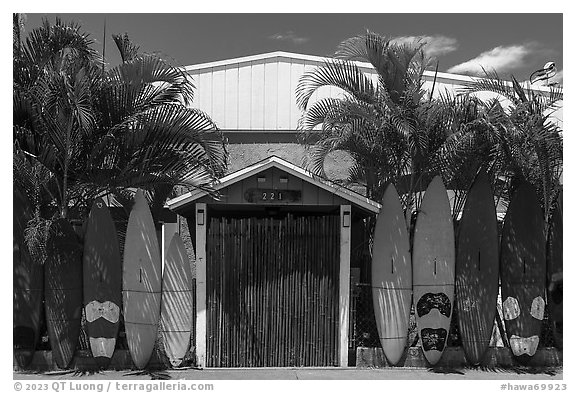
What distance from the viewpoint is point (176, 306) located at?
8.55m

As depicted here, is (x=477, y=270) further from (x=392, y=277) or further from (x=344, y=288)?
(x=344, y=288)

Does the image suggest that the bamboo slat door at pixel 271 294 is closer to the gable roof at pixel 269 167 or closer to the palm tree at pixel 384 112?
the gable roof at pixel 269 167

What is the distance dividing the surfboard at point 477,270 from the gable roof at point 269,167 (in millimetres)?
1602

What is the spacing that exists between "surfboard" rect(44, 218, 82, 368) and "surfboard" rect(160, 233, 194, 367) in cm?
113

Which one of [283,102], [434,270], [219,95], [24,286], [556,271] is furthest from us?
[219,95]

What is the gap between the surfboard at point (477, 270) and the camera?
28.4 ft

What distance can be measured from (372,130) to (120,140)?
337 centimetres

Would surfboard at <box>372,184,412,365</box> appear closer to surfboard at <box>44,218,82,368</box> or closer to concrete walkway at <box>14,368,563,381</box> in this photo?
concrete walkway at <box>14,368,563,381</box>

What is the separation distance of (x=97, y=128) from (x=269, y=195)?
94.8 inches

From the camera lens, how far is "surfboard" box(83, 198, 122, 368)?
8.34m

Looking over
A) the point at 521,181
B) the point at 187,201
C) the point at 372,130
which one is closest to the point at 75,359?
the point at 187,201

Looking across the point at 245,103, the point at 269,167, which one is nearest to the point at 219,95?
the point at 245,103

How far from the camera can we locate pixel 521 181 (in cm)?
894
